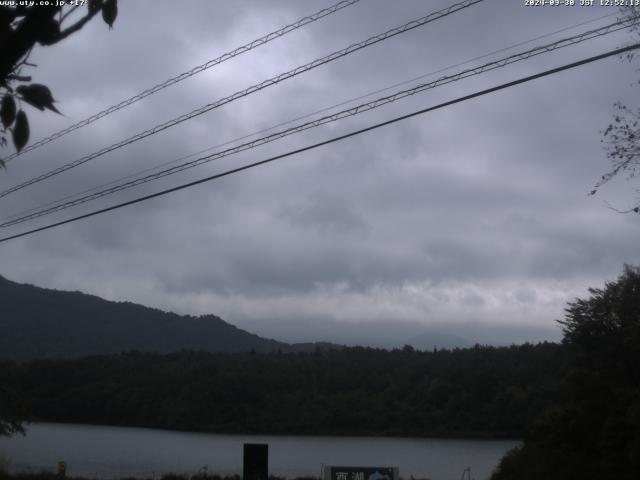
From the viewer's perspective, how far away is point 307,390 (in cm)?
4759

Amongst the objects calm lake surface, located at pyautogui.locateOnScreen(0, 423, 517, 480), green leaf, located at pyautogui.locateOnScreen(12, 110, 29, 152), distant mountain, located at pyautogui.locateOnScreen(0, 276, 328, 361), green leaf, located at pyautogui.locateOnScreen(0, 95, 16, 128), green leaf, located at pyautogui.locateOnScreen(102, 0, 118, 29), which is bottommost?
calm lake surface, located at pyautogui.locateOnScreen(0, 423, 517, 480)

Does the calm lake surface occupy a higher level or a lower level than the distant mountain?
lower

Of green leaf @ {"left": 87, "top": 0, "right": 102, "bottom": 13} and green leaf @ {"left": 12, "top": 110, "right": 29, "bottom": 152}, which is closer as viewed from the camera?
green leaf @ {"left": 12, "top": 110, "right": 29, "bottom": 152}

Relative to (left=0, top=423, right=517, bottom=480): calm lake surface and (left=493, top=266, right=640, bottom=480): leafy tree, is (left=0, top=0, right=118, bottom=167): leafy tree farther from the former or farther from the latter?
(left=0, top=423, right=517, bottom=480): calm lake surface

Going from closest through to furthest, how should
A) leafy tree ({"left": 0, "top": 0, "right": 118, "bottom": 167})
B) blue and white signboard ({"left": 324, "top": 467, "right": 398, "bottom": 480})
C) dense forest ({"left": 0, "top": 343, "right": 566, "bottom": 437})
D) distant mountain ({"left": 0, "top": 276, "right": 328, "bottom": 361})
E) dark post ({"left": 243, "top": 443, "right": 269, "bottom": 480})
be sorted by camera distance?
leafy tree ({"left": 0, "top": 0, "right": 118, "bottom": 167}) < blue and white signboard ({"left": 324, "top": 467, "right": 398, "bottom": 480}) < dark post ({"left": 243, "top": 443, "right": 269, "bottom": 480}) < dense forest ({"left": 0, "top": 343, "right": 566, "bottom": 437}) < distant mountain ({"left": 0, "top": 276, "right": 328, "bottom": 361})

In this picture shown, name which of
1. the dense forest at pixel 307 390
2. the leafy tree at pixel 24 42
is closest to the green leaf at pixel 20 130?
the leafy tree at pixel 24 42

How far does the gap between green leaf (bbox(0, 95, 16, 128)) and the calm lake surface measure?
81.4ft

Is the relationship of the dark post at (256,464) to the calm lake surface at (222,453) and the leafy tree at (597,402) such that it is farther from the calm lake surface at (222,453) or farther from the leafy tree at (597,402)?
the calm lake surface at (222,453)

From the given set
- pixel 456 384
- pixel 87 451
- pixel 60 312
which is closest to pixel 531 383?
pixel 456 384

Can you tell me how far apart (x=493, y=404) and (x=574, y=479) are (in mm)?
17773

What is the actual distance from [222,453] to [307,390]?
44.3 feet

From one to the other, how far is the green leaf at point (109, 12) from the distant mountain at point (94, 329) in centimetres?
6620

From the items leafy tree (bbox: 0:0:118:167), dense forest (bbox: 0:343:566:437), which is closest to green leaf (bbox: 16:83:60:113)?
leafy tree (bbox: 0:0:118:167)

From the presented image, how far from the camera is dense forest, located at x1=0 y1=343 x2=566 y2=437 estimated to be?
3878 centimetres
